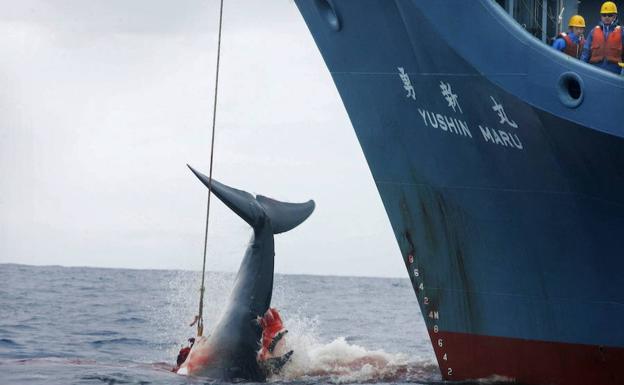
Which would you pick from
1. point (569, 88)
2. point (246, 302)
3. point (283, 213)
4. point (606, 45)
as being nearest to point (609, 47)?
point (606, 45)

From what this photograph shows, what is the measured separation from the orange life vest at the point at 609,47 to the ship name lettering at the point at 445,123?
2.09 metres

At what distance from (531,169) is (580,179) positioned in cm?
85

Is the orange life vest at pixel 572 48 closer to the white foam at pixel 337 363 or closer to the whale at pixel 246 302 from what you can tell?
the whale at pixel 246 302

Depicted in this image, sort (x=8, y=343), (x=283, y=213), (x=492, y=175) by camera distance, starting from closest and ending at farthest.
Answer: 1. (x=492, y=175)
2. (x=283, y=213)
3. (x=8, y=343)

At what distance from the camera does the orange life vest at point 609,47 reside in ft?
51.9

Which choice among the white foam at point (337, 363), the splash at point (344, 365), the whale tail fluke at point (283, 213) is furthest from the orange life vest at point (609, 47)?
the white foam at point (337, 363)

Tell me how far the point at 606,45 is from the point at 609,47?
0.05 m

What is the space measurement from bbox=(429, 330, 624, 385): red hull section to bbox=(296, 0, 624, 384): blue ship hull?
0.07 feet

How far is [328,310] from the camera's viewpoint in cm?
5319

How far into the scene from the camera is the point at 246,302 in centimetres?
1841

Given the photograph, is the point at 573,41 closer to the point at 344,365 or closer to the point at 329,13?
the point at 329,13

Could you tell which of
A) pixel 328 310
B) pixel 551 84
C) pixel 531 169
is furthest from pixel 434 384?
pixel 328 310

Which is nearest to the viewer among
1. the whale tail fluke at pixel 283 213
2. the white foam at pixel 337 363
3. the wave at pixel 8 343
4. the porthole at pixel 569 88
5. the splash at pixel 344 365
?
the porthole at pixel 569 88

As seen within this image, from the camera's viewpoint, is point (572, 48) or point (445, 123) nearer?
point (572, 48)
